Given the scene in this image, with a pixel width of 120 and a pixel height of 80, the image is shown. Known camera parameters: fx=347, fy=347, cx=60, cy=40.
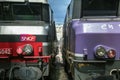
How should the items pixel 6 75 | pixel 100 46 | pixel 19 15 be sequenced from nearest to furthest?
pixel 100 46
pixel 6 75
pixel 19 15

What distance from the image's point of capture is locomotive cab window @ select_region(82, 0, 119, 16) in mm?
8883

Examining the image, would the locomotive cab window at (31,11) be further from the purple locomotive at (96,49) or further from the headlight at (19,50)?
the purple locomotive at (96,49)

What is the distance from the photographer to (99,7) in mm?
8930

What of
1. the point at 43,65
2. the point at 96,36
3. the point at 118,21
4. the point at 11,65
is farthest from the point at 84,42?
the point at 11,65

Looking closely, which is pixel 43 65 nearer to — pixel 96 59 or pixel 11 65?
pixel 11 65

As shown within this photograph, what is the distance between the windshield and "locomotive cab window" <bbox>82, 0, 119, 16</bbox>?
5.31 feet

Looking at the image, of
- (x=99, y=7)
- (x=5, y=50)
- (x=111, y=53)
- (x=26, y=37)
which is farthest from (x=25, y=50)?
(x=111, y=53)

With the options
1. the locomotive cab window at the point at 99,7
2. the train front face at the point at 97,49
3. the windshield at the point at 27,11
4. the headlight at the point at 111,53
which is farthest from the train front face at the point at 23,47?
the headlight at the point at 111,53

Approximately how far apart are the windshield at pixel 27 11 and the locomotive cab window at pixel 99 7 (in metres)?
1.62

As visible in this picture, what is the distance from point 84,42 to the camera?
26.9 feet

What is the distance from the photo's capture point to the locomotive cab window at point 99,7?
350 inches

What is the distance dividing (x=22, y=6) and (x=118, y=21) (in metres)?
3.03

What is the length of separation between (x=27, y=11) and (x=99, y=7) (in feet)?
7.38

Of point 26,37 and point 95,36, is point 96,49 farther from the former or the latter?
point 26,37
